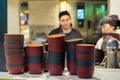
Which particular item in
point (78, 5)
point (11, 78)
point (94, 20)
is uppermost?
point (78, 5)

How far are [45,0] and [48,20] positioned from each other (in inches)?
12.9

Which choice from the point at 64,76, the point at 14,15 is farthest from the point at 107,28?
→ the point at 14,15

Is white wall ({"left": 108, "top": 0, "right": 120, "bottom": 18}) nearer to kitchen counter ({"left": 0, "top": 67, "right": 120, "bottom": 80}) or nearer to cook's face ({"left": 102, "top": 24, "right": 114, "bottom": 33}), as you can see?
cook's face ({"left": 102, "top": 24, "right": 114, "bottom": 33})

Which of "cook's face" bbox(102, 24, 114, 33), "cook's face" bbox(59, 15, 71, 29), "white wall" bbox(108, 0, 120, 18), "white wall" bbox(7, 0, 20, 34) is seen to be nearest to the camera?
"cook's face" bbox(102, 24, 114, 33)

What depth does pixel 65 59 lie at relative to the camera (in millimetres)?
1137

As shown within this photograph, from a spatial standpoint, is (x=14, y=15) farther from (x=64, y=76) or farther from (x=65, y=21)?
(x=64, y=76)

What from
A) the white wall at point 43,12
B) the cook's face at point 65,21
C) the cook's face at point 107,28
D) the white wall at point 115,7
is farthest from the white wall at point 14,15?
the cook's face at point 107,28

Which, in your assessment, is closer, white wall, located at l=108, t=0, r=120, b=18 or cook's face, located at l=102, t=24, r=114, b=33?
cook's face, located at l=102, t=24, r=114, b=33

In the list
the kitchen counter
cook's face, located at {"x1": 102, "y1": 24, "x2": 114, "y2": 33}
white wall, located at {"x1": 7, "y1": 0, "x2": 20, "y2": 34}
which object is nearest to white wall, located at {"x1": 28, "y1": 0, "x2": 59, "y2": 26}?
white wall, located at {"x1": 7, "y1": 0, "x2": 20, "y2": 34}

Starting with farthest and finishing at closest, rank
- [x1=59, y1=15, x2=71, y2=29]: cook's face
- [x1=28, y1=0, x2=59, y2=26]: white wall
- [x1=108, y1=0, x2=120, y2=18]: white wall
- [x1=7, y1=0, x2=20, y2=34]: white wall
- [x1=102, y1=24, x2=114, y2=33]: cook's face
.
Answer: [x1=7, y1=0, x2=20, y2=34]: white wall
[x1=28, y1=0, x2=59, y2=26]: white wall
[x1=108, y1=0, x2=120, y2=18]: white wall
[x1=59, y1=15, x2=71, y2=29]: cook's face
[x1=102, y1=24, x2=114, y2=33]: cook's face

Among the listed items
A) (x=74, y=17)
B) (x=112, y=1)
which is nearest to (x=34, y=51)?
(x=112, y=1)

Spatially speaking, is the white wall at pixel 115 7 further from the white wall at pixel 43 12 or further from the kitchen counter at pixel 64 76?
the kitchen counter at pixel 64 76

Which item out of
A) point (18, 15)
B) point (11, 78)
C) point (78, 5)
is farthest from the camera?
point (18, 15)

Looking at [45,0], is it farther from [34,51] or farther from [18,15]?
[34,51]
